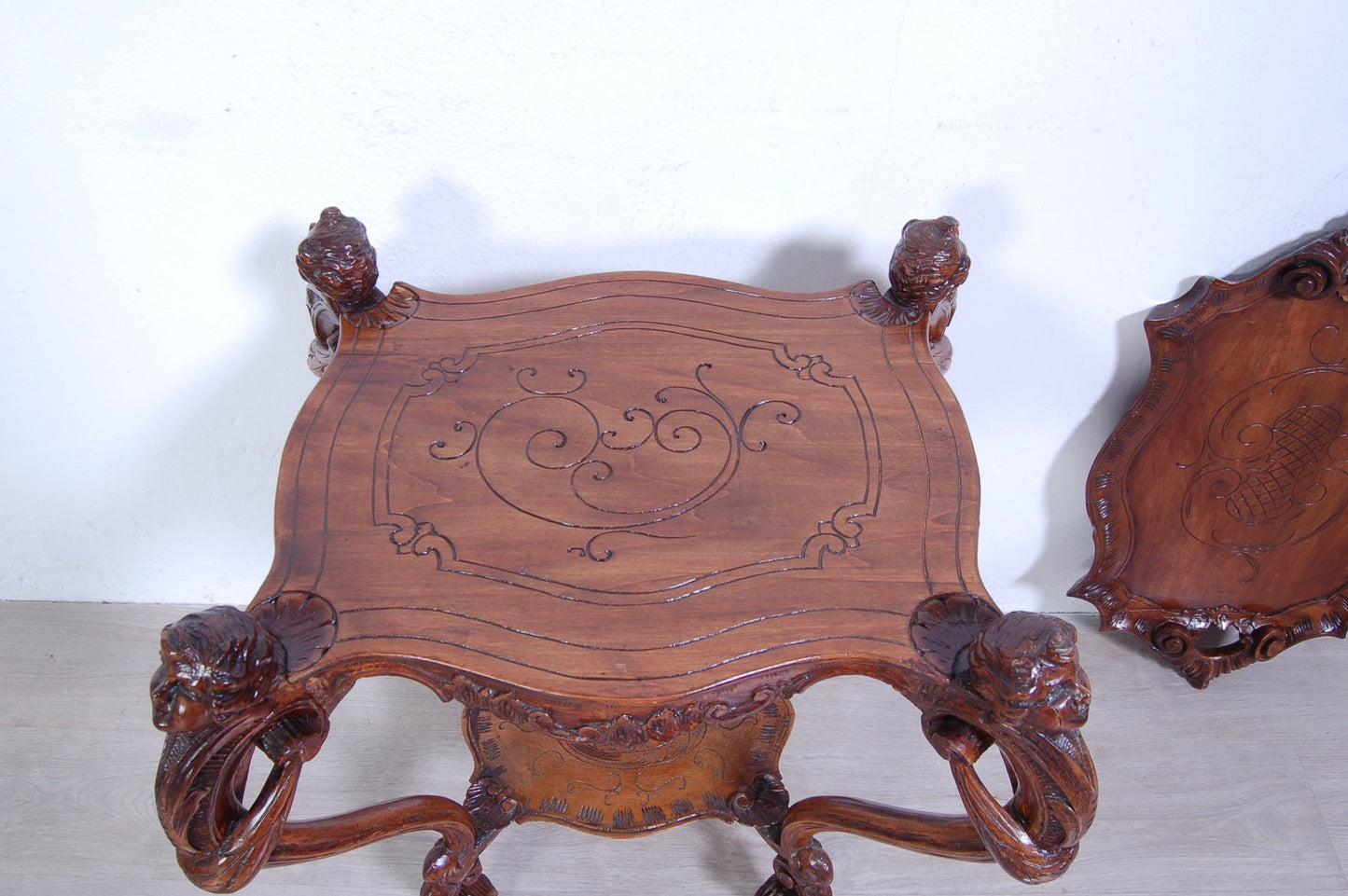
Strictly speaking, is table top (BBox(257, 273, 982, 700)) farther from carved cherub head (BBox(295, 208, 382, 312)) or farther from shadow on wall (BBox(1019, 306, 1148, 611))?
shadow on wall (BBox(1019, 306, 1148, 611))

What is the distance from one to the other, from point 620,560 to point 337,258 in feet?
1.75

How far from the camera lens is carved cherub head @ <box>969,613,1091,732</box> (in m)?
0.82

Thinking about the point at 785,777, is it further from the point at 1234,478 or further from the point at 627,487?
the point at 1234,478

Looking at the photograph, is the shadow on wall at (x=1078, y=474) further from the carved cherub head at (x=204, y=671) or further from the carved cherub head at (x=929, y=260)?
the carved cherub head at (x=204, y=671)

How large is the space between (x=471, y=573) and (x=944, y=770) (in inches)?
40.5

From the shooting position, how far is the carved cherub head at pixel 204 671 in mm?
812

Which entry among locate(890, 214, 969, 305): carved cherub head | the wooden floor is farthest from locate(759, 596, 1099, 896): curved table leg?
the wooden floor

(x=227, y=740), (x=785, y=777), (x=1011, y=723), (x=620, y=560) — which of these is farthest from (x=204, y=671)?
(x=785, y=777)

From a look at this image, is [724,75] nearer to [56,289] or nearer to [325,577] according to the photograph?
[325,577]

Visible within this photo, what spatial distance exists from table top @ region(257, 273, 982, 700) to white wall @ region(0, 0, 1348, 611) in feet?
0.41

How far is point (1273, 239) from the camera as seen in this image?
4.35ft

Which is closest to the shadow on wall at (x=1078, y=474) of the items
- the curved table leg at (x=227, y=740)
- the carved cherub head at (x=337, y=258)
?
the carved cherub head at (x=337, y=258)

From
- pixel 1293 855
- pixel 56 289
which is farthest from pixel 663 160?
pixel 1293 855

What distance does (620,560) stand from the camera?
995 mm
